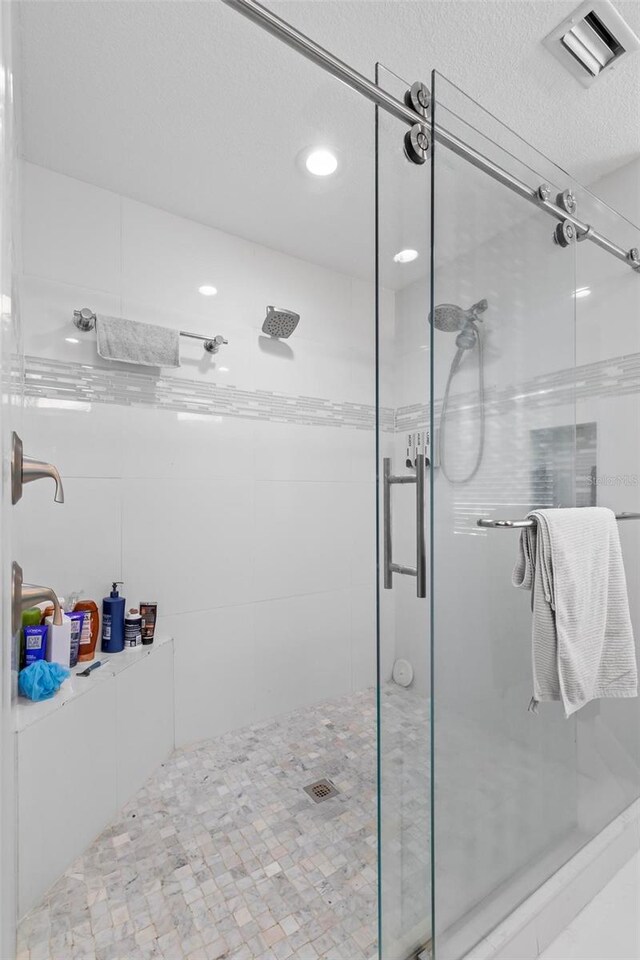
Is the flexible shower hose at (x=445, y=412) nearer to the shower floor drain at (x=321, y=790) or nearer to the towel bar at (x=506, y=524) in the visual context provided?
the towel bar at (x=506, y=524)

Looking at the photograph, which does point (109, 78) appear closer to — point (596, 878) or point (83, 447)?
point (83, 447)

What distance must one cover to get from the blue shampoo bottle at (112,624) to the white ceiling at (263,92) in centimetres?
152

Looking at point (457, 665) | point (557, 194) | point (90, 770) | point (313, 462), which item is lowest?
point (90, 770)

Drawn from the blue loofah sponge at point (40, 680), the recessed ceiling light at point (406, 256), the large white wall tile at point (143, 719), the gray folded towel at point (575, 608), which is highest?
the recessed ceiling light at point (406, 256)

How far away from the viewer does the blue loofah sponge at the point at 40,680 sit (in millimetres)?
1350

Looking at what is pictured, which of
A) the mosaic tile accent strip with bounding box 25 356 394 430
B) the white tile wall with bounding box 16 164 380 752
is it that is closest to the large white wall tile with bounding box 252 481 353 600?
the white tile wall with bounding box 16 164 380 752

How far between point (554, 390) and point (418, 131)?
760mm

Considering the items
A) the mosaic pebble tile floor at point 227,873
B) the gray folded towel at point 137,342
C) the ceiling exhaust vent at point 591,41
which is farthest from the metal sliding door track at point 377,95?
the mosaic pebble tile floor at point 227,873

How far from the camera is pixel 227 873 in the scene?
1.34 meters

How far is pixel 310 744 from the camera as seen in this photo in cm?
204

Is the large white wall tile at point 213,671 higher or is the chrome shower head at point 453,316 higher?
the chrome shower head at point 453,316

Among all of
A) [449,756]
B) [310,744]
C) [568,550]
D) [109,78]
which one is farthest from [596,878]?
[109,78]

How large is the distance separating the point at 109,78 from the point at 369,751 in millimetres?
2467

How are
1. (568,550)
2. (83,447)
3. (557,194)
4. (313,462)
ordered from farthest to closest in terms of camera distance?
(313,462) → (83,447) → (557,194) → (568,550)
